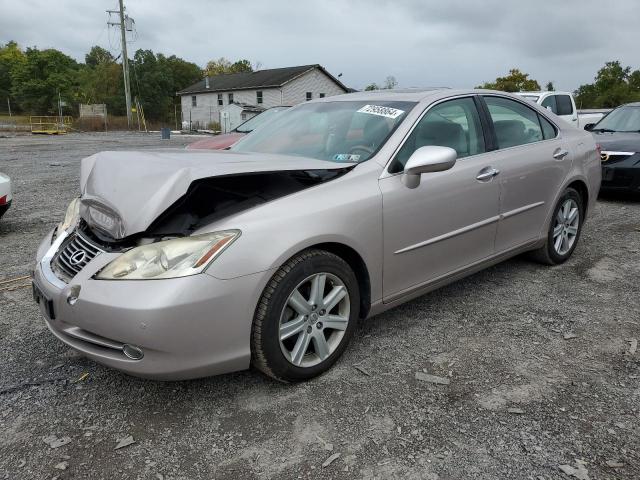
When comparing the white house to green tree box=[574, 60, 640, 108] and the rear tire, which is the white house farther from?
the rear tire

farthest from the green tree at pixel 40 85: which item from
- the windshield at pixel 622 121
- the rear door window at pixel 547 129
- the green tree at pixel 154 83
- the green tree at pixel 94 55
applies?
the rear door window at pixel 547 129

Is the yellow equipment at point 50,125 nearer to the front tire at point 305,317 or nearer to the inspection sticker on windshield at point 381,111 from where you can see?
the inspection sticker on windshield at point 381,111

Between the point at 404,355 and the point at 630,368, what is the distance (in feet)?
4.09

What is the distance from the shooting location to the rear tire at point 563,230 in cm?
446

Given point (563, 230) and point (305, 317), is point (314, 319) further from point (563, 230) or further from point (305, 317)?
point (563, 230)

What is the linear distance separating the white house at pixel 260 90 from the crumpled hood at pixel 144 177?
3959 centimetres

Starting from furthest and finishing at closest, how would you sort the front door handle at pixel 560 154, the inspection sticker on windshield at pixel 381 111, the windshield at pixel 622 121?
the windshield at pixel 622 121 → the front door handle at pixel 560 154 → the inspection sticker on windshield at pixel 381 111

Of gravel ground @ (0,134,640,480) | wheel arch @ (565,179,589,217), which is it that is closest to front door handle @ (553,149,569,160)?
wheel arch @ (565,179,589,217)

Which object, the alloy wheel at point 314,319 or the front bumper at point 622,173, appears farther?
the front bumper at point 622,173

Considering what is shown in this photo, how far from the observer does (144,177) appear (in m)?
2.59

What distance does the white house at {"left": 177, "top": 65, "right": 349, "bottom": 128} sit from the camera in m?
46.1

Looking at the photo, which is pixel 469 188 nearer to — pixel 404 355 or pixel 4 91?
pixel 404 355

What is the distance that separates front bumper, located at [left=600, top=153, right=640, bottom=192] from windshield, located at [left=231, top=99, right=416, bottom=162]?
5476 mm

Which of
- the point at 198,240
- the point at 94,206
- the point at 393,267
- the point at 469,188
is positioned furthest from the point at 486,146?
the point at 94,206
